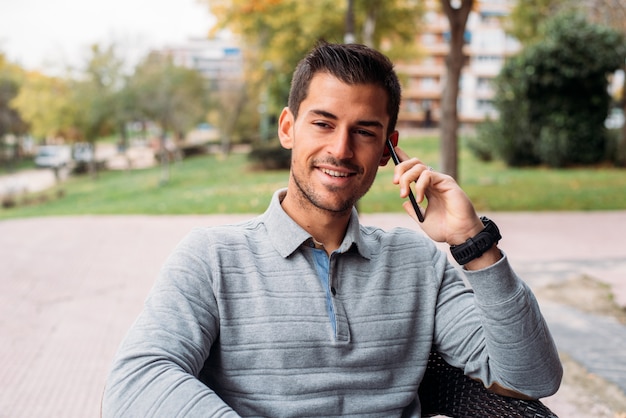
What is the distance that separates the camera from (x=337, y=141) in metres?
1.70

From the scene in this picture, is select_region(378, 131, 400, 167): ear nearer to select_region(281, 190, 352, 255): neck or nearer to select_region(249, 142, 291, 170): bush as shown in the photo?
select_region(281, 190, 352, 255): neck

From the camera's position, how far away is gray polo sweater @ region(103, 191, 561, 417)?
1496mm

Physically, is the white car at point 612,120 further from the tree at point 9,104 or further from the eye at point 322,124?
the tree at point 9,104

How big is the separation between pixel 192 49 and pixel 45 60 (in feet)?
317

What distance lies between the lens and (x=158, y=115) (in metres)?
29.0

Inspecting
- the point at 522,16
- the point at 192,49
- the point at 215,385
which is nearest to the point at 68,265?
the point at 215,385

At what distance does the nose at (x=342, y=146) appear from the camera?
1.69m

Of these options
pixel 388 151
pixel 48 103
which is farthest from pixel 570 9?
pixel 48 103

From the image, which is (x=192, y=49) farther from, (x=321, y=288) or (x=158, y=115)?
(x=321, y=288)

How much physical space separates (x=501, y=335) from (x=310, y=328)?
1.55ft

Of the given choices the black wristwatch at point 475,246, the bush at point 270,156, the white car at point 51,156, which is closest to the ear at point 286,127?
the black wristwatch at point 475,246

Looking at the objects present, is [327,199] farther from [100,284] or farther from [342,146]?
[100,284]

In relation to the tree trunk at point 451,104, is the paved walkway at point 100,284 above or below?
below

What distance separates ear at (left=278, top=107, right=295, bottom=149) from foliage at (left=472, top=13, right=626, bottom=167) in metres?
17.6
